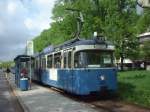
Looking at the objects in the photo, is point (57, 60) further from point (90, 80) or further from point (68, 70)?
point (90, 80)

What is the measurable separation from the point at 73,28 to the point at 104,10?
7.47 meters

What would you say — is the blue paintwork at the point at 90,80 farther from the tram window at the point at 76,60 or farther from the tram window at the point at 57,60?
the tram window at the point at 57,60

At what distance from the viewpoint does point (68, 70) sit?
20938mm

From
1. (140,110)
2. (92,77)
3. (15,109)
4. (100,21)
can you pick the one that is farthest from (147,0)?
(100,21)

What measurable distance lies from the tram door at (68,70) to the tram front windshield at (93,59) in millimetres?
833

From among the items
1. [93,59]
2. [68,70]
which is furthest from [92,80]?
[68,70]

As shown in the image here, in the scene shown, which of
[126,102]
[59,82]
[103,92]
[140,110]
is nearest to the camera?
[140,110]

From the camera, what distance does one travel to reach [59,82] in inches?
931

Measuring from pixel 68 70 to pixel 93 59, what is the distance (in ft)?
6.23

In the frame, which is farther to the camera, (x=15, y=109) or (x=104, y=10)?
(x=104, y=10)

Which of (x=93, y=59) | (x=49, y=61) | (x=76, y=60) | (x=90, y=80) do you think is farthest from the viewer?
(x=49, y=61)

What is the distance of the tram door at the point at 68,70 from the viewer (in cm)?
2051

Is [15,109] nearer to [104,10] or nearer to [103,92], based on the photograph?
Answer: [103,92]

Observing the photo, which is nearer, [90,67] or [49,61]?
[90,67]
